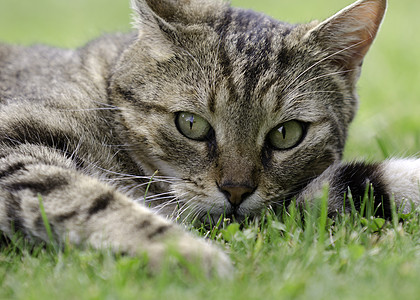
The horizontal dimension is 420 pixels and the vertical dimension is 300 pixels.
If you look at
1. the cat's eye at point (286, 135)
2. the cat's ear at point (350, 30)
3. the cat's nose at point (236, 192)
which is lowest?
the cat's nose at point (236, 192)

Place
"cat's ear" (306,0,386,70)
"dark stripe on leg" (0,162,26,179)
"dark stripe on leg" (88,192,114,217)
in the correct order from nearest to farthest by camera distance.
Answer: "dark stripe on leg" (88,192,114,217)
"dark stripe on leg" (0,162,26,179)
"cat's ear" (306,0,386,70)

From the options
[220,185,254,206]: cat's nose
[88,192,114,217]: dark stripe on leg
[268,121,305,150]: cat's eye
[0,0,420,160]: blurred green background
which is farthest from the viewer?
[0,0,420,160]: blurred green background

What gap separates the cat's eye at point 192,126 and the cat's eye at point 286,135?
0.33 metres

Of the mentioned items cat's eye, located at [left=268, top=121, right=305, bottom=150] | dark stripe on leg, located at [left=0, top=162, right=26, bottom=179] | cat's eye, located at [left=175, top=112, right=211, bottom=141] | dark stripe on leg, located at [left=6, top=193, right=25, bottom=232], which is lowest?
dark stripe on leg, located at [left=6, top=193, right=25, bottom=232]

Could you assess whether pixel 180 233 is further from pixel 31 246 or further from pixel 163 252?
pixel 31 246

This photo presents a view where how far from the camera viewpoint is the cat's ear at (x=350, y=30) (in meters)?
2.77

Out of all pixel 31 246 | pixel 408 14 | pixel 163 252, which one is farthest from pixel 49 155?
pixel 408 14

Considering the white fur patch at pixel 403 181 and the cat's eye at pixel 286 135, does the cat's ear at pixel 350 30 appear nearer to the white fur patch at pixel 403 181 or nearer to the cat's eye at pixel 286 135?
the cat's eye at pixel 286 135

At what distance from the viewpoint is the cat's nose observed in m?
2.41

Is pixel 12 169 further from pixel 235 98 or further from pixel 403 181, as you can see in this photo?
pixel 403 181

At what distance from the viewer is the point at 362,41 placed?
2914mm

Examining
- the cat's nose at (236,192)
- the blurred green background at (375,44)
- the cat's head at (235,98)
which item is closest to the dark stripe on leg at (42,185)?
the cat's head at (235,98)

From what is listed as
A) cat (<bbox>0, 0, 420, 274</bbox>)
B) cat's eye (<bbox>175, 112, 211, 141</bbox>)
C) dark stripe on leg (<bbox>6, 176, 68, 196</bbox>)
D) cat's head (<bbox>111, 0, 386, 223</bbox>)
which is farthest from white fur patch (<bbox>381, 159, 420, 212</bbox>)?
dark stripe on leg (<bbox>6, 176, 68, 196</bbox>)

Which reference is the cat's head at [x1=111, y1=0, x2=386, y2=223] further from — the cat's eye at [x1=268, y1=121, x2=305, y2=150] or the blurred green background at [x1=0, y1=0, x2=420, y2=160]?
the blurred green background at [x1=0, y1=0, x2=420, y2=160]
